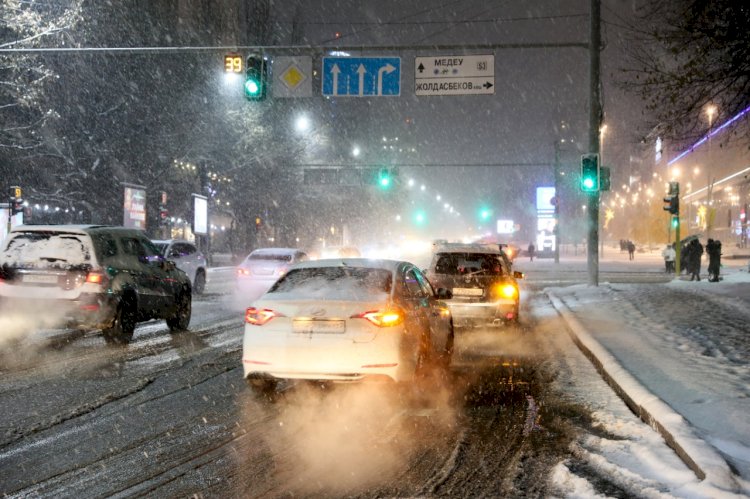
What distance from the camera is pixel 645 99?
12.2 m

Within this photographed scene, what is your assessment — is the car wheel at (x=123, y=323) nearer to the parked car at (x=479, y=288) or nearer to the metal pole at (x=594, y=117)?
the parked car at (x=479, y=288)

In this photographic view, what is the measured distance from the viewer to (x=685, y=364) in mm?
9039

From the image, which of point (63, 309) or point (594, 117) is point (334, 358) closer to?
point (63, 309)

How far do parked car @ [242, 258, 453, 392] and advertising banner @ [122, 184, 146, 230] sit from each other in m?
29.1


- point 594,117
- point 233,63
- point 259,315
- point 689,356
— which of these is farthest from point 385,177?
point 259,315

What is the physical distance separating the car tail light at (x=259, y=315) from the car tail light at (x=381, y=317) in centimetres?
84

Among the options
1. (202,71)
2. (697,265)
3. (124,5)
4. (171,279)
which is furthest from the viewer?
(202,71)

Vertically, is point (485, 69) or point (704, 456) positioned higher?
point (485, 69)

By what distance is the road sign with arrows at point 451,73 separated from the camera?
18.3 m

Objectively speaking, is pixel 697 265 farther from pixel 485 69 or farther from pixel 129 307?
pixel 129 307

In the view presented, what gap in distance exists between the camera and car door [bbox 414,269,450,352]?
8594mm

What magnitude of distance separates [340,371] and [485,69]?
42.6ft

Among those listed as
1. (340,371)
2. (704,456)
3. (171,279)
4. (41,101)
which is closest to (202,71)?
(41,101)

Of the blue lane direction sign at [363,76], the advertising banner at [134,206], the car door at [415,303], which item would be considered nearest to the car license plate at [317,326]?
the car door at [415,303]
